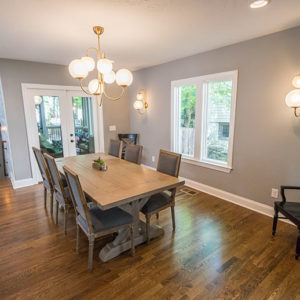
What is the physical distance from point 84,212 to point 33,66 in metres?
3.63

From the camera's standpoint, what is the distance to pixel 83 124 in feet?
16.3

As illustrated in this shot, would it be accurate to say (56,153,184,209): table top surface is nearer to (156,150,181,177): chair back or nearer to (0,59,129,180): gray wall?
(156,150,181,177): chair back

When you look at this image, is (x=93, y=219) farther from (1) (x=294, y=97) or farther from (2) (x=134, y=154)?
(1) (x=294, y=97)

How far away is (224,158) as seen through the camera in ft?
11.8

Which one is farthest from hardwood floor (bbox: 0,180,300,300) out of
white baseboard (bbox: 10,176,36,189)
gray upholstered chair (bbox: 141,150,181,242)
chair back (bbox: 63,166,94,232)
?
white baseboard (bbox: 10,176,36,189)

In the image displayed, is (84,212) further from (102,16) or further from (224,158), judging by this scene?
(224,158)

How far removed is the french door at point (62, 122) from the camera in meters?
4.29

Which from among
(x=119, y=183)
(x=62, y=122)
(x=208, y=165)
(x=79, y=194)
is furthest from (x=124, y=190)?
(x=62, y=122)

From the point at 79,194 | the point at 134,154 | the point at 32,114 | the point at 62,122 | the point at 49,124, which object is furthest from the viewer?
the point at 62,122

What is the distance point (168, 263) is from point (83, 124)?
385 cm

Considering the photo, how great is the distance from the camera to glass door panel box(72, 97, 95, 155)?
4824mm

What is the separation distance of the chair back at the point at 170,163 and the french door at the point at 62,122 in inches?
110

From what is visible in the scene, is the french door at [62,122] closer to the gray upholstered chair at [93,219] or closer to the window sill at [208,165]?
the window sill at [208,165]

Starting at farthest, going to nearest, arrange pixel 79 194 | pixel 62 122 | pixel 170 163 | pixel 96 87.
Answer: pixel 62 122
pixel 170 163
pixel 96 87
pixel 79 194
